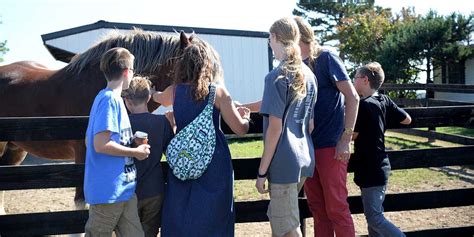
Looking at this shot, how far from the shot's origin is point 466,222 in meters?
5.51

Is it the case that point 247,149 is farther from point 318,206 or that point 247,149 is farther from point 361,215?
point 318,206

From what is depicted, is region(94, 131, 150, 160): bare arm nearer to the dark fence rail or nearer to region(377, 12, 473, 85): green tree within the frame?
the dark fence rail

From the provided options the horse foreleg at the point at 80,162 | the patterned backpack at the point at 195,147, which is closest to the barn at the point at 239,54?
the horse foreleg at the point at 80,162

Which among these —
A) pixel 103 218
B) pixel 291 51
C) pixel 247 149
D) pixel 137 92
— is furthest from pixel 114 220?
pixel 247 149

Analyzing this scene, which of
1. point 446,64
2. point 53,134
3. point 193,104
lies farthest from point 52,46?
point 446,64

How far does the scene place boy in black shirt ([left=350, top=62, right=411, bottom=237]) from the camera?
348 cm

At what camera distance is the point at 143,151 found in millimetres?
2684

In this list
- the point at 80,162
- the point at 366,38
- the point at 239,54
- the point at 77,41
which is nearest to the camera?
the point at 80,162

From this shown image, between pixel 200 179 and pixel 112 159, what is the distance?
1.78ft

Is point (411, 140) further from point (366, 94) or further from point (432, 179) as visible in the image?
point (366, 94)

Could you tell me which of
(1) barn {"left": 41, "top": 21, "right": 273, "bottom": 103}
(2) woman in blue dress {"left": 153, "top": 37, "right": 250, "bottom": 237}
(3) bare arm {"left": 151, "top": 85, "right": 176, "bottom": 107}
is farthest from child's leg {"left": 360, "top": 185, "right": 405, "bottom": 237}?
(1) barn {"left": 41, "top": 21, "right": 273, "bottom": 103}

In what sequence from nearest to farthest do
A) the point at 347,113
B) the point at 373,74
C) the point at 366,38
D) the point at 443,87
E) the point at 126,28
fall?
the point at 347,113 < the point at 373,74 < the point at 443,87 < the point at 126,28 < the point at 366,38

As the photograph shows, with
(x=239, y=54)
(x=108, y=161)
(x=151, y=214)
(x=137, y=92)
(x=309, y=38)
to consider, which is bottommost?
(x=151, y=214)

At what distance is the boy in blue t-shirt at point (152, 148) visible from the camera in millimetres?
2887
